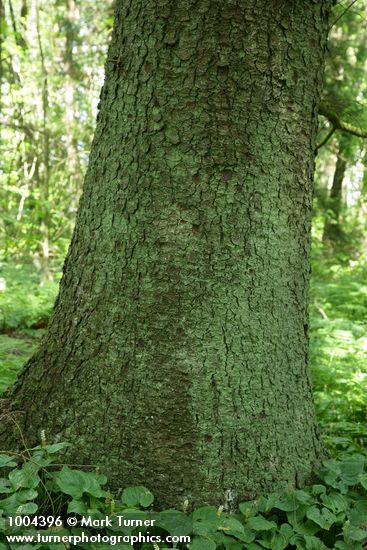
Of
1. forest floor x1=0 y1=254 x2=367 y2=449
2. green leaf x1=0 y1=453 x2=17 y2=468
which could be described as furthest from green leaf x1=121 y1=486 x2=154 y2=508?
forest floor x1=0 y1=254 x2=367 y2=449

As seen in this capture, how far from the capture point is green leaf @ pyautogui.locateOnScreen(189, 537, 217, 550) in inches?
76.3

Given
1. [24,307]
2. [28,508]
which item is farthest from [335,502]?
[24,307]

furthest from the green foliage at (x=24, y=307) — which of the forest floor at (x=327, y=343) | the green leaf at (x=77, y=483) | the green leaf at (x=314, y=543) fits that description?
the green leaf at (x=314, y=543)

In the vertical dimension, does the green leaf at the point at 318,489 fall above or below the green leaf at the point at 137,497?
above

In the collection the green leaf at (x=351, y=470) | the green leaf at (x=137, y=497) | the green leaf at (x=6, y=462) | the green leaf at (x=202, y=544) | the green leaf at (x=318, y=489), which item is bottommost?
the green leaf at (x=202, y=544)

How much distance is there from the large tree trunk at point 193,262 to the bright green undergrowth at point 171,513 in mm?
118

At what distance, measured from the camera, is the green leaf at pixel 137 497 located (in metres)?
2.13

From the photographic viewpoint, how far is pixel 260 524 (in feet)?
6.95

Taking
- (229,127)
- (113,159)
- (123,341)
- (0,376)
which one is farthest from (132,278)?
(0,376)

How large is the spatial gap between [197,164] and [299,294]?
766 millimetres

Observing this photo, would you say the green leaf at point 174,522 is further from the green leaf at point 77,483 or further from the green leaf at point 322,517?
the green leaf at point 322,517

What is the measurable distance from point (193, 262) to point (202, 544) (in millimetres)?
1061

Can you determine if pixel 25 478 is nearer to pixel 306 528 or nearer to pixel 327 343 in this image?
pixel 306 528

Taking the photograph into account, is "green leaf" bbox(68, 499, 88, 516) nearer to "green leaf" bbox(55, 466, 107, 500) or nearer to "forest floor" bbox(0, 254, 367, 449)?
"green leaf" bbox(55, 466, 107, 500)
